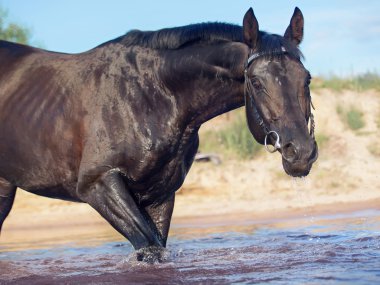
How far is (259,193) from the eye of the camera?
1495 centimetres

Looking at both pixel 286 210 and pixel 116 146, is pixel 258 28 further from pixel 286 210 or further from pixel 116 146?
pixel 286 210

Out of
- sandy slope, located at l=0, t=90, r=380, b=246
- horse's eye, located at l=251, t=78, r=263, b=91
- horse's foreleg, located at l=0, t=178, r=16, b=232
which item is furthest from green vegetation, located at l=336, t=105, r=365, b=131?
horse's eye, located at l=251, t=78, r=263, b=91

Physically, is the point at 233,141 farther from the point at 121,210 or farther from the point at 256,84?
the point at 256,84

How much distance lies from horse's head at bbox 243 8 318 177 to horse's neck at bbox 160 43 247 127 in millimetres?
268

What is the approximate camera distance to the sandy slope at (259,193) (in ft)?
44.7

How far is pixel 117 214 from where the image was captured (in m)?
5.84

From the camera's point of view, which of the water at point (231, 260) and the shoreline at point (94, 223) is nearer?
the water at point (231, 260)

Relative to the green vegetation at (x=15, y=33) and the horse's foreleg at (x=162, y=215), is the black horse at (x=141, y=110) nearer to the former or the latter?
the horse's foreleg at (x=162, y=215)

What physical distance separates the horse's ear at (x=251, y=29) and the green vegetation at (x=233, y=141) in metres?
11.4

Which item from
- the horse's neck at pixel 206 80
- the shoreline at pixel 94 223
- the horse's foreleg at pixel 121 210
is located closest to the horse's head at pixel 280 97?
the horse's neck at pixel 206 80

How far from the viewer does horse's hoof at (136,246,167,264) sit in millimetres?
5816

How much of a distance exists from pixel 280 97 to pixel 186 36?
46.2 inches

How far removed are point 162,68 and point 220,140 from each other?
41.6ft

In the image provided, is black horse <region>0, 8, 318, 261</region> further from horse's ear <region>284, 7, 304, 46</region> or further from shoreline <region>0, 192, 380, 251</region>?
shoreline <region>0, 192, 380, 251</region>
